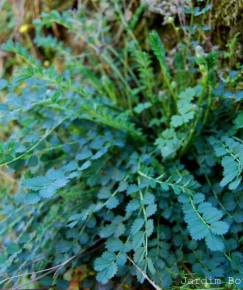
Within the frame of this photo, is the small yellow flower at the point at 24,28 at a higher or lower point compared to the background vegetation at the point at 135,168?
higher

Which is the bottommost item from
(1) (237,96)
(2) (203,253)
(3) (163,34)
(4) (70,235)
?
(2) (203,253)

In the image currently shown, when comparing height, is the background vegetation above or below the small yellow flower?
below

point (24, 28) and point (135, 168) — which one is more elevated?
point (24, 28)

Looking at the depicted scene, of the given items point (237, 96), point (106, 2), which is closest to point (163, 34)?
point (106, 2)

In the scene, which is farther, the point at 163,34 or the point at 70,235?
the point at 163,34

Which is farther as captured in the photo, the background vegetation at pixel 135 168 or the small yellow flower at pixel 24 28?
the small yellow flower at pixel 24 28

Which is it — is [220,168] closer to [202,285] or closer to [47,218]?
[202,285]

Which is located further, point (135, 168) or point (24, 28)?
point (24, 28)

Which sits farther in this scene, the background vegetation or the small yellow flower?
the small yellow flower
